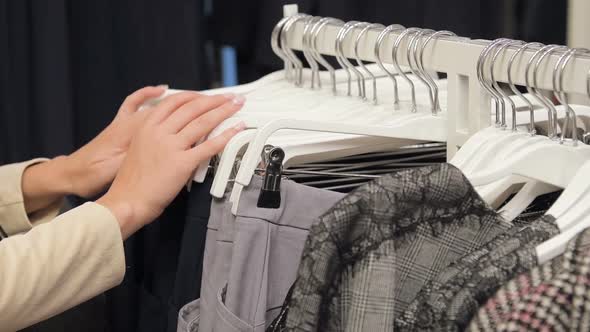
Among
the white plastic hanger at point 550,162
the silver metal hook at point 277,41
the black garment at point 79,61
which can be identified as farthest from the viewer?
the black garment at point 79,61

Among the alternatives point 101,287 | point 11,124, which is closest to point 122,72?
point 11,124

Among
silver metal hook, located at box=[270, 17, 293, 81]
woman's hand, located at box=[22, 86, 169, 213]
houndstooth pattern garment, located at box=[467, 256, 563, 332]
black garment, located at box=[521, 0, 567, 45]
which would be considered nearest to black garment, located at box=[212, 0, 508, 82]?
black garment, located at box=[521, 0, 567, 45]

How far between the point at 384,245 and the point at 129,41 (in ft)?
3.86

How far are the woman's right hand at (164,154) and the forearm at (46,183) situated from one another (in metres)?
0.20

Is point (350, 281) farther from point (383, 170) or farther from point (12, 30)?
point (12, 30)

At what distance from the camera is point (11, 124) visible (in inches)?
66.7

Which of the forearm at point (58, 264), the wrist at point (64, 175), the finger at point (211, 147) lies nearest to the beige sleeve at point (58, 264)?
the forearm at point (58, 264)

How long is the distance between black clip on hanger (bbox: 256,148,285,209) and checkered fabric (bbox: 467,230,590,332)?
11.2 inches

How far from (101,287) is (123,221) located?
0.07 m

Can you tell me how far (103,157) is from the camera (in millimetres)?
1145

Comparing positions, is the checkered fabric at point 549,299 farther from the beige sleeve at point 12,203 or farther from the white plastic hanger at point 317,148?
the beige sleeve at point 12,203

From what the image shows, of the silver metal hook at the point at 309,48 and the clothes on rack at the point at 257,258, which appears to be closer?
the clothes on rack at the point at 257,258

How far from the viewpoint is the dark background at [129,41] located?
169 centimetres

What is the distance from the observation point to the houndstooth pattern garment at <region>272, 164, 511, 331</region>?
2.22 feet
